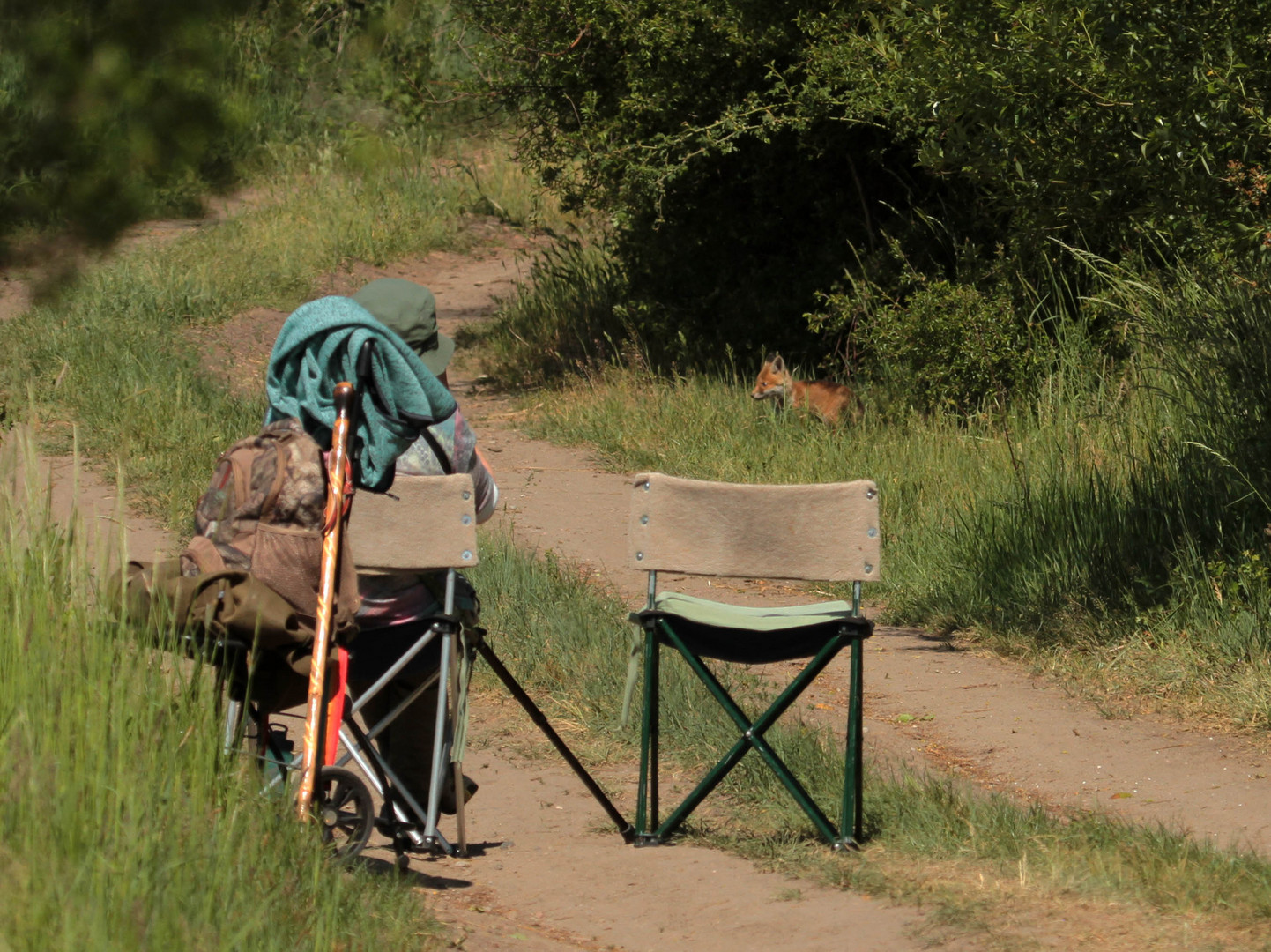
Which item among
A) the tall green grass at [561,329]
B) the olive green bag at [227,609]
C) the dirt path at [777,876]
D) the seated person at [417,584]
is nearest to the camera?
the olive green bag at [227,609]

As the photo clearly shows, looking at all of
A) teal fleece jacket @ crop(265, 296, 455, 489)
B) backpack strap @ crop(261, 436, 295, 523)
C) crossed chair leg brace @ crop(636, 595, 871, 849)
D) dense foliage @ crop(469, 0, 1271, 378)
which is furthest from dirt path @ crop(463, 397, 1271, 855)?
backpack strap @ crop(261, 436, 295, 523)

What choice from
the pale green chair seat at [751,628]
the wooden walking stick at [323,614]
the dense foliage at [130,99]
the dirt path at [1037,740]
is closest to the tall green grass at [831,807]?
the dirt path at [1037,740]

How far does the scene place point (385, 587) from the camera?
4.57 metres

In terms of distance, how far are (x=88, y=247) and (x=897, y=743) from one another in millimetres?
3881

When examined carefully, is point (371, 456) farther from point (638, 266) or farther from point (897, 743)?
point (638, 266)

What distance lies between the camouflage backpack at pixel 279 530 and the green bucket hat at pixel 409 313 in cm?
95

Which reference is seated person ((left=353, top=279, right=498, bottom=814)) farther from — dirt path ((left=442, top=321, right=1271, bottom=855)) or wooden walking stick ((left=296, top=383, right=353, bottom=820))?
dirt path ((left=442, top=321, right=1271, bottom=855))

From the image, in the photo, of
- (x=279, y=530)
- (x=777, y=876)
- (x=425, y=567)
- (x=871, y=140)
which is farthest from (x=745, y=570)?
(x=871, y=140)

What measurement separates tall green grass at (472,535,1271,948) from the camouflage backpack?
5.50 feet

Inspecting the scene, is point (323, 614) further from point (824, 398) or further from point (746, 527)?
point (824, 398)

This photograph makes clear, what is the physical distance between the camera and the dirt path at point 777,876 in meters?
4.07

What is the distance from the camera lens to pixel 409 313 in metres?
4.67

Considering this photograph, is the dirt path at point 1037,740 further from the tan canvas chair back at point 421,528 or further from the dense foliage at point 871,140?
the tan canvas chair back at point 421,528

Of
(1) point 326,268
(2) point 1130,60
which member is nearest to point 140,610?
(2) point 1130,60
